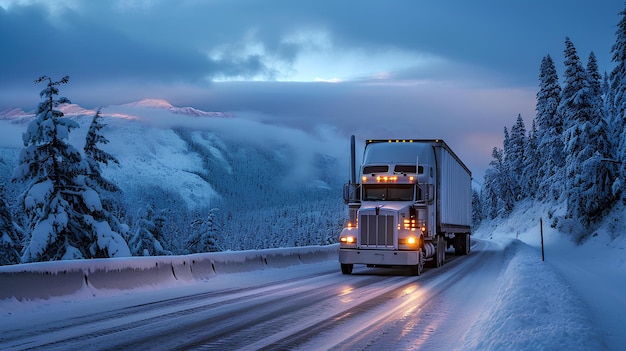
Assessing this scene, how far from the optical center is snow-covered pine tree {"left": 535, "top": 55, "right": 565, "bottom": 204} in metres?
60.5

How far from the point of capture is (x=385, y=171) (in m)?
22.1

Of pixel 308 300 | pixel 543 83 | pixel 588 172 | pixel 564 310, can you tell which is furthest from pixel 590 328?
pixel 543 83

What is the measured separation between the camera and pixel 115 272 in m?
13.7

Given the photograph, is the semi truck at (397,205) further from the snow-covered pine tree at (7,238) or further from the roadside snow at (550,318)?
the snow-covered pine tree at (7,238)

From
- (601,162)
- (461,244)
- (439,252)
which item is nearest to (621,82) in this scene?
(601,162)

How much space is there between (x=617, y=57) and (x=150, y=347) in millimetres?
40538

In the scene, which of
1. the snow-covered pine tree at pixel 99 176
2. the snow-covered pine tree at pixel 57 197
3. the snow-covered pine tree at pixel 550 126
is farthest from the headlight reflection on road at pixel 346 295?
the snow-covered pine tree at pixel 550 126

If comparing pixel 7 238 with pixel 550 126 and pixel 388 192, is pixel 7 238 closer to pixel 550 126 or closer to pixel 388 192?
pixel 388 192

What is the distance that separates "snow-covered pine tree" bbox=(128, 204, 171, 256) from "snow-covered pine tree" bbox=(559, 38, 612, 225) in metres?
30.4

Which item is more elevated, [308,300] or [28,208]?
[28,208]

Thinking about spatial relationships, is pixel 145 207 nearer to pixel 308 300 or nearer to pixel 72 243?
pixel 72 243

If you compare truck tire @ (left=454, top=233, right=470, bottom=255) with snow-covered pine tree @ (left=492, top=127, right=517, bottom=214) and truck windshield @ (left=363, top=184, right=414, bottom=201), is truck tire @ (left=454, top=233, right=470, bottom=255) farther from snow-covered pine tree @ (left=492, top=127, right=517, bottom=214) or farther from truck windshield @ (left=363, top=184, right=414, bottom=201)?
snow-covered pine tree @ (left=492, top=127, right=517, bottom=214)

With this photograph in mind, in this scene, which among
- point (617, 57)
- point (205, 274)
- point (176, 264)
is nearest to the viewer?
point (176, 264)

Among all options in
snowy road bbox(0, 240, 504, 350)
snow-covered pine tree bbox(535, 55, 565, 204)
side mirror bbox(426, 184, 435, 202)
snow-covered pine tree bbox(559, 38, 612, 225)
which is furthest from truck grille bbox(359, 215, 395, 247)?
snow-covered pine tree bbox(535, 55, 565, 204)
